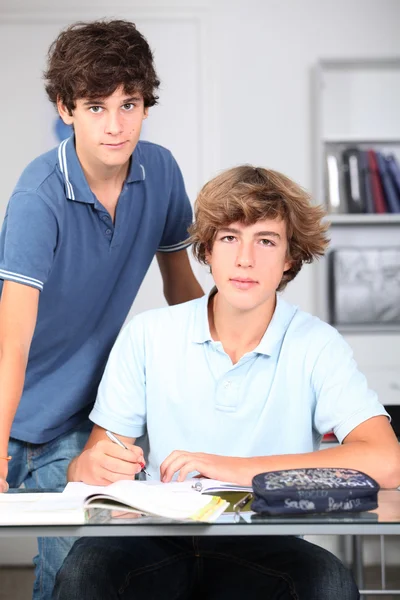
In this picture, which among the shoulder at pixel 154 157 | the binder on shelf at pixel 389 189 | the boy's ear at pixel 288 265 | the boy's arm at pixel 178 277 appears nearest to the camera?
the boy's ear at pixel 288 265

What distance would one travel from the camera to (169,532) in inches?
43.8

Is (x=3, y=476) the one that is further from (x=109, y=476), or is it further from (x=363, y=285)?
(x=363, y=285)

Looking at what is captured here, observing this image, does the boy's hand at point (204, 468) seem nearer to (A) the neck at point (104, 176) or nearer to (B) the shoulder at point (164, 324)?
(B) the shoulder at point (164, 324)

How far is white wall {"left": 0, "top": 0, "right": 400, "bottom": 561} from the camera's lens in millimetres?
4242

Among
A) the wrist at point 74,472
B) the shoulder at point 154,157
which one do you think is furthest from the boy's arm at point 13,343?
the shoulder at point 154,157

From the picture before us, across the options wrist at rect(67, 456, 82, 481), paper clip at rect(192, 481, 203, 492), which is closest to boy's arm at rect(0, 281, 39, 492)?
wrist at rect(67, 456, 82, 481)

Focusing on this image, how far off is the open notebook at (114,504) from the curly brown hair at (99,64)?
0.79m

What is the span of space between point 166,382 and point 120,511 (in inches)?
22.0

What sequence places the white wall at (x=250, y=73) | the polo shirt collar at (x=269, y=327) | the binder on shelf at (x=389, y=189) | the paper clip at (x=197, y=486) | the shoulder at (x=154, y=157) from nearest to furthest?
the paper clip at (x=197, y=486), the polo shirt collar at (x=269, y=327), the shoulder at (x=154, y=157), the binder on shelf at (x=389, y=189), the white wall at (x=250, y=73)

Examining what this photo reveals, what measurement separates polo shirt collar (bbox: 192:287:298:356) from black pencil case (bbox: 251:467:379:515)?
1.65 ft

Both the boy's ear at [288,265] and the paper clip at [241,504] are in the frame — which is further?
the boy's ear at [288,265]

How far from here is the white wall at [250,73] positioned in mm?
4242

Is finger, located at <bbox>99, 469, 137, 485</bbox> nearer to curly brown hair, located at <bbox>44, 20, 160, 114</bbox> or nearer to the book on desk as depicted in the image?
the book on desk

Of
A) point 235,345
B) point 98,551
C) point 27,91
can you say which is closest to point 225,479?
point 98,551
